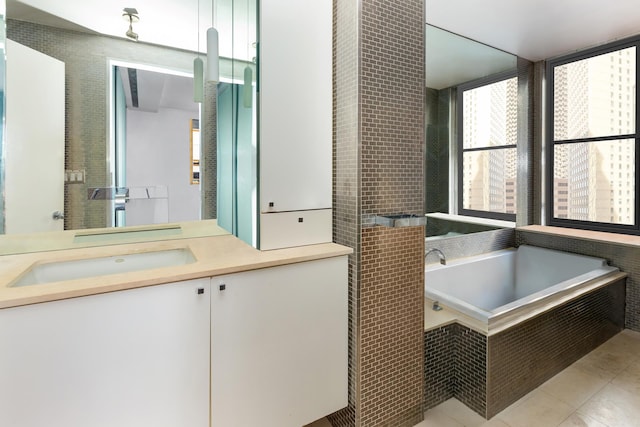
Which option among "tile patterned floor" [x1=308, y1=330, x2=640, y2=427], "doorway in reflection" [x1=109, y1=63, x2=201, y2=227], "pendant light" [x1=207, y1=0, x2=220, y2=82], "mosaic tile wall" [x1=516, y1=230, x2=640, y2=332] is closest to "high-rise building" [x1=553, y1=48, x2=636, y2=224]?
"mosaic tile wall" [x1=516, y1=230, x2=640, y2=332]

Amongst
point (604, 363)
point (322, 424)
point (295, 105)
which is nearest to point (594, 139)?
point (604, 363)

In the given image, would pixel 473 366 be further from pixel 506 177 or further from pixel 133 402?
pixel 506 177

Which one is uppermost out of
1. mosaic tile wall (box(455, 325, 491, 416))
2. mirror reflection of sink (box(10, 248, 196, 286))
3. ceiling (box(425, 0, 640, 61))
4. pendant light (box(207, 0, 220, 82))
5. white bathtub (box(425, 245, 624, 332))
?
ceiling (box(425, 0, 640, 61))

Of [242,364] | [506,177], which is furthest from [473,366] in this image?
[506,177]

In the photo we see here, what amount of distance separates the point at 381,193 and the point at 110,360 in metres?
1.24

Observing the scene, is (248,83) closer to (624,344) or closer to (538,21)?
(538,21)

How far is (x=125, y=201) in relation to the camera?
1636mm

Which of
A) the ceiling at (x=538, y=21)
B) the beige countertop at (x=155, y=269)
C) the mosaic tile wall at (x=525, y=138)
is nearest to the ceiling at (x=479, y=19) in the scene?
the ceiling at (x=538, y=21)

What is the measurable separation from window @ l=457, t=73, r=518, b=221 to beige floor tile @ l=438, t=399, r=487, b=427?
1.66 m

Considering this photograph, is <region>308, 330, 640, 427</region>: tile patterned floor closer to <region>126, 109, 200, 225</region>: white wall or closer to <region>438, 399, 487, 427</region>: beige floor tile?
<region>438, 399, 487, 427</region>: beige floor tile

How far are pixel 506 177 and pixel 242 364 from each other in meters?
3.15

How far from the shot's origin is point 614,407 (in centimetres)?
191

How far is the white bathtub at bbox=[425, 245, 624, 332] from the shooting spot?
226 centimetres

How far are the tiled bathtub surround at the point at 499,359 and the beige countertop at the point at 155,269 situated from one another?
2.97 ft
